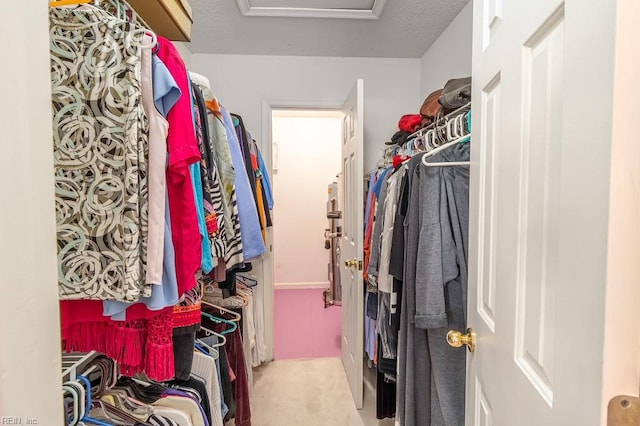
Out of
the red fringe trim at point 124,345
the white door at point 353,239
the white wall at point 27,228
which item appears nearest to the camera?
the white wall at point 27,228

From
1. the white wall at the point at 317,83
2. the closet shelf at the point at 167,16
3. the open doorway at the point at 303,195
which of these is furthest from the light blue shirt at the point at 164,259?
the open doorway at the point at 303,195

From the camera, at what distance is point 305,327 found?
3.27 meters

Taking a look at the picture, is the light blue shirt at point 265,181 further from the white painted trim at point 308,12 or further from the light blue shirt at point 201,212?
the light blue shirt at point 201,212

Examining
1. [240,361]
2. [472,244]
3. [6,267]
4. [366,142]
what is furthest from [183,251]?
[366,142]

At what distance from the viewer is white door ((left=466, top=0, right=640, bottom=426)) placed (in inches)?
14.8

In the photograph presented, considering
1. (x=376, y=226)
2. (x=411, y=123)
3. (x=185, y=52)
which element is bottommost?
(x=376, y=226)

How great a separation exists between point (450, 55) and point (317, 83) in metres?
0.98

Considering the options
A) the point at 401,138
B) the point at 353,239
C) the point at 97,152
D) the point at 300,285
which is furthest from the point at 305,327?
the point at 97,152

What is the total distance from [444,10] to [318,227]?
10.3 feet

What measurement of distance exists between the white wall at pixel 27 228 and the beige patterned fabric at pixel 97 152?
0.26 metres

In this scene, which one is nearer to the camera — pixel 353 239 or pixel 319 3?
pixel 319 3

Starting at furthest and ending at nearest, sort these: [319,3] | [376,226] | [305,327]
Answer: [305,327] → [319,3] → [376,226]

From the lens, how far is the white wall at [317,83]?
99.9 inches

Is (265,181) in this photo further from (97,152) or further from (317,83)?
(97,152)
